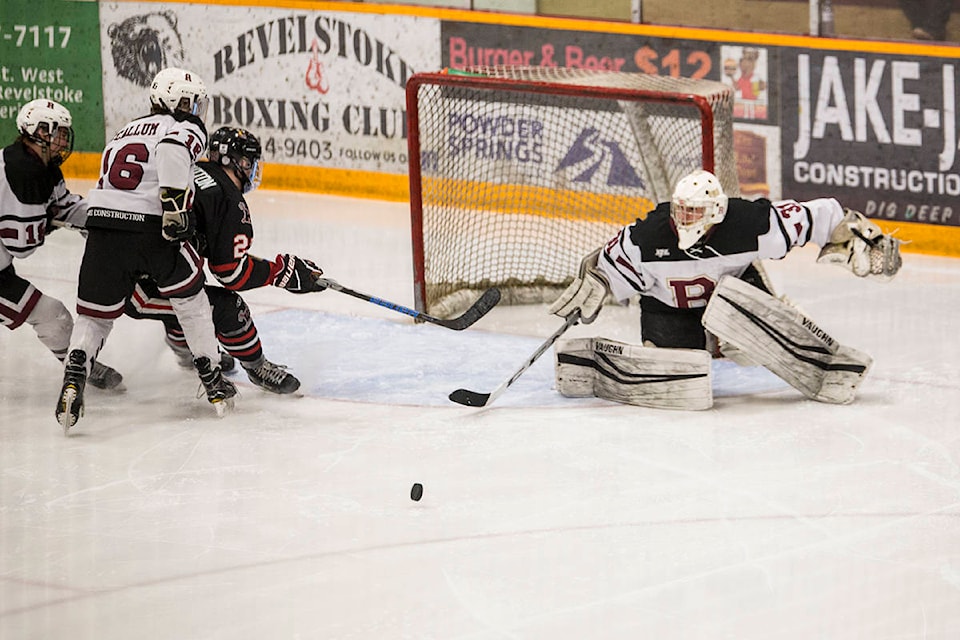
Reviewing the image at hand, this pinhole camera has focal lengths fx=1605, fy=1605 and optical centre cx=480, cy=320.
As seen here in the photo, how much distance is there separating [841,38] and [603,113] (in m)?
1.04

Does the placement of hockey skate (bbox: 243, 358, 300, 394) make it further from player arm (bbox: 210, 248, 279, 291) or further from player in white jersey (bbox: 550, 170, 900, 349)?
player in white jersey (bbox: 550, 170, 900, 349)

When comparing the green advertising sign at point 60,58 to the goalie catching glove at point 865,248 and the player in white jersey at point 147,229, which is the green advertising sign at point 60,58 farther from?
the goalie catching glove at point 865,248

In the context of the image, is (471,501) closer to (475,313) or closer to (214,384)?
(214,384)

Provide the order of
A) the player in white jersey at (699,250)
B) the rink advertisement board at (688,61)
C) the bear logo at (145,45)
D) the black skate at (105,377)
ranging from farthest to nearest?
the bear logo at (145,45) < the rink advertisement board at (688,61) < the black skate at (105,377) < the player in white jersey at (699,250)

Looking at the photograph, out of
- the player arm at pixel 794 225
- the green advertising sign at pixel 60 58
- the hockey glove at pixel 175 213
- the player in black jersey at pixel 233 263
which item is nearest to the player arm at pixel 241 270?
the player in black jersey at pixel 233 263

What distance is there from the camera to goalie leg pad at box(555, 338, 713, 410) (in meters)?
4.66

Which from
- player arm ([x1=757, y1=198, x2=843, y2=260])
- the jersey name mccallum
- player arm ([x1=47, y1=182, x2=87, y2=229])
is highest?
the jersey name mccallum

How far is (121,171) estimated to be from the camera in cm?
461

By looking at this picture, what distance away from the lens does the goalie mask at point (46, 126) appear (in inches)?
188

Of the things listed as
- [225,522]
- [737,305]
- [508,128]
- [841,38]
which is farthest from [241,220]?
[841,38]

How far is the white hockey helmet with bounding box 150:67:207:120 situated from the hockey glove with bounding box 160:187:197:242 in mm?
294

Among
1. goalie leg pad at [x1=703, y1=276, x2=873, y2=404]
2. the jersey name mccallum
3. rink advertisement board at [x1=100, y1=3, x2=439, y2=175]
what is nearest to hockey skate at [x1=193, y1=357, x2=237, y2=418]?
the jersey name mccallum

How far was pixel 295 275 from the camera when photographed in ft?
16.0

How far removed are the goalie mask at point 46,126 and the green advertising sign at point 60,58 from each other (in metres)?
4.25
